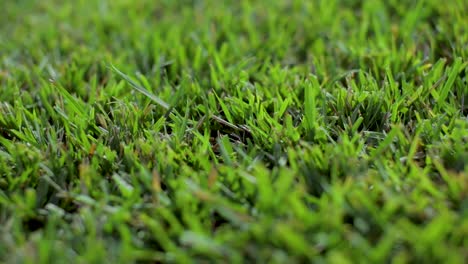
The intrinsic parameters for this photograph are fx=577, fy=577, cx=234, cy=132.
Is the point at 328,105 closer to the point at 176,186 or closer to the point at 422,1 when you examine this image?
the point at 176,186

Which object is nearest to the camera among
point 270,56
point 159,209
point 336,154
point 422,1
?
point 159,209

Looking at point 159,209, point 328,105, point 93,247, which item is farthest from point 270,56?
point 93,247

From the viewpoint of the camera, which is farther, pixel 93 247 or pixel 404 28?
pixel 404 28

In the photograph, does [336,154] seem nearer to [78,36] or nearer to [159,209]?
[159,209]

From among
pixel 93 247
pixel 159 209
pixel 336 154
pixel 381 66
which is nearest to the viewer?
pixel 93 247

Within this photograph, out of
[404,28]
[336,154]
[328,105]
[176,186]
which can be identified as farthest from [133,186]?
[404,28]

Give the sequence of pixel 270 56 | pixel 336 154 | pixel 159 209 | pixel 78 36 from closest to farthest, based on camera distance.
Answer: pixel 159 209, pixel 336 154, pixel 270 56, pixel 78 36
